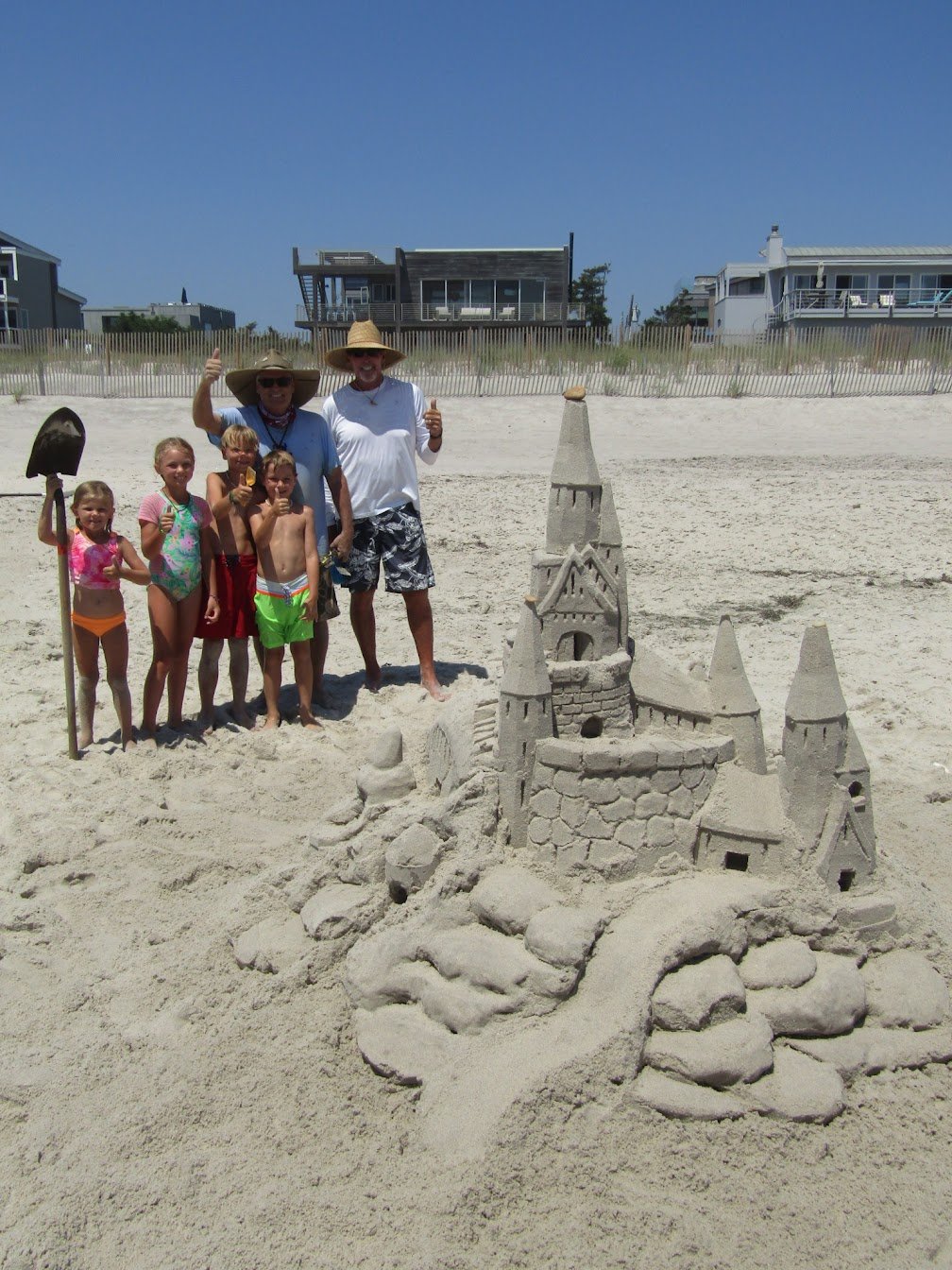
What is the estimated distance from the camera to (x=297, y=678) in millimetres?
6012

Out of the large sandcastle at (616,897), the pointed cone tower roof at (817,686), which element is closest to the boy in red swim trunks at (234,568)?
the large sandcastle at (616,897)

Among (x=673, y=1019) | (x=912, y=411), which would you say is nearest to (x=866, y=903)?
(x=673, y=1019)

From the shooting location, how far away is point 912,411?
1719 centimetres

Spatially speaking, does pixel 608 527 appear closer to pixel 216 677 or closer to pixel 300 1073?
pixel 300 1073

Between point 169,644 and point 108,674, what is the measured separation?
359mm

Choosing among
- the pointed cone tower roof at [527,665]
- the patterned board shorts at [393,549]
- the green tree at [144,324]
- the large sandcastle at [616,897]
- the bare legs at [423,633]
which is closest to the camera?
the large sandcastle at [616,897]

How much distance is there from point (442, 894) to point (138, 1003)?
126 cm

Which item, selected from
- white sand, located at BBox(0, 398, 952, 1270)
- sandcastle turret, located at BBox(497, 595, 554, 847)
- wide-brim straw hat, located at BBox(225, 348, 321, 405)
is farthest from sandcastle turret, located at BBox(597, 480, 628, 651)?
wide-brim straw hat, located at BBox(225, 348, 321, 405)

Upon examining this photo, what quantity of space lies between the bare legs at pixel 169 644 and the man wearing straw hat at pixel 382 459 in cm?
105

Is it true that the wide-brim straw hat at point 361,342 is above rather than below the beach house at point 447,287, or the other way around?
below

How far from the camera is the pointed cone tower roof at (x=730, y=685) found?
4.18 m

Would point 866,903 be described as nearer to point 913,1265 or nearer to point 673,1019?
point 673,1019

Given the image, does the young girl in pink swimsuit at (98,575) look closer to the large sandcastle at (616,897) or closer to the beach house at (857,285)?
the large sandcastle at (616,897)

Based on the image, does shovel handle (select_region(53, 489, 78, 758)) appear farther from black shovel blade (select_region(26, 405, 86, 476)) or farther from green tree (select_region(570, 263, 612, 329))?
green tree (select_region(570, 263, 612, 329))
